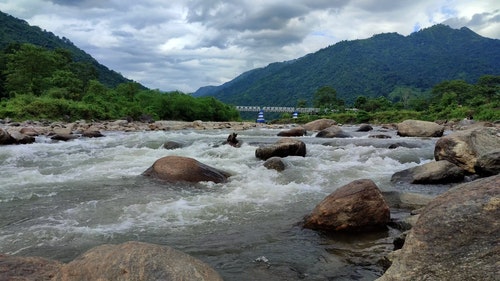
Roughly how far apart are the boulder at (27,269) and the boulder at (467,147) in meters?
10.5

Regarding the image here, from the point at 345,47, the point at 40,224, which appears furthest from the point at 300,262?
the point at 345,47

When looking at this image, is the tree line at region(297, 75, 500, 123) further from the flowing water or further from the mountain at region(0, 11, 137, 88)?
the mountain at region(0, 11, 137, 88)

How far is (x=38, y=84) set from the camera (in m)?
49.8

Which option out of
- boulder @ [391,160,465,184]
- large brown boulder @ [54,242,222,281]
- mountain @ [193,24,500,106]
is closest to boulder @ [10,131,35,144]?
boulder @ [391,160,465,184]

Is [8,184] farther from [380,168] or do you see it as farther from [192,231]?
[380,168]

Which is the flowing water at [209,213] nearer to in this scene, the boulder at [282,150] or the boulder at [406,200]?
the boulder at [282,150]

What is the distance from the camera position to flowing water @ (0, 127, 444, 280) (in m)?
5.42

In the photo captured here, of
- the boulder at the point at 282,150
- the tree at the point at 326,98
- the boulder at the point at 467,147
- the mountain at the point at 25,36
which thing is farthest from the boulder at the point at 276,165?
the mountain at the point at 25,36

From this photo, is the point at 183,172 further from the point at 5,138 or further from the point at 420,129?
the point at 420,129

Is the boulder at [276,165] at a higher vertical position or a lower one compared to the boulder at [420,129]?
lower

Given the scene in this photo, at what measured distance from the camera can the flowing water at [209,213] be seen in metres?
5.42

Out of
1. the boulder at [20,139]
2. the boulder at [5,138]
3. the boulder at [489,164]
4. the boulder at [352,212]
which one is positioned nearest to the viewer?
the boulder at [352,212]

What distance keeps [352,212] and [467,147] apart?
679cm

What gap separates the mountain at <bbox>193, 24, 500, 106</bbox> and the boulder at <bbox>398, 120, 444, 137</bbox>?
315ft
